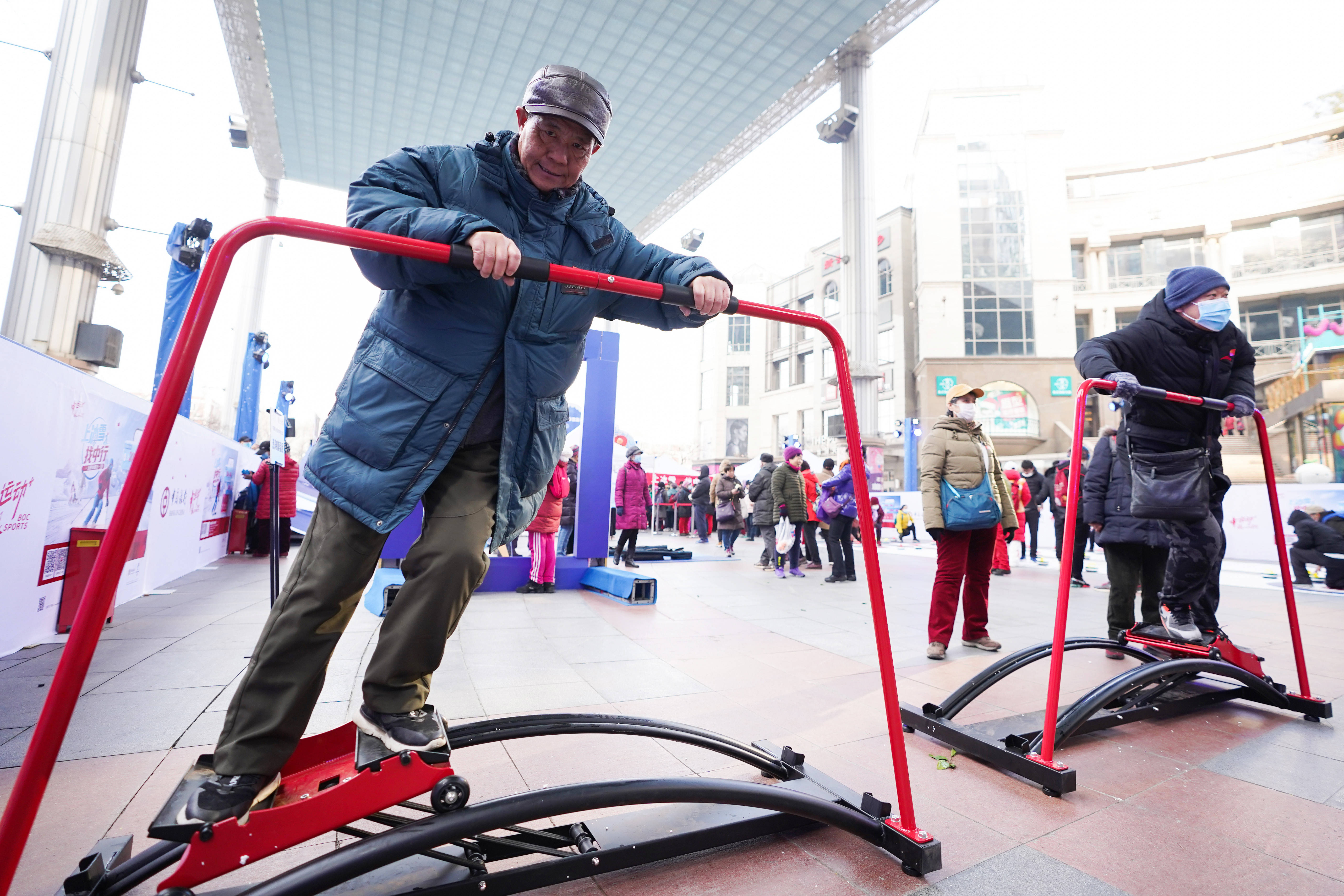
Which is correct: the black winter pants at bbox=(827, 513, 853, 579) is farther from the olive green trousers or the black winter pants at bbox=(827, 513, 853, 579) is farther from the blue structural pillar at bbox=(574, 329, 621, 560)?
the olive green trousers

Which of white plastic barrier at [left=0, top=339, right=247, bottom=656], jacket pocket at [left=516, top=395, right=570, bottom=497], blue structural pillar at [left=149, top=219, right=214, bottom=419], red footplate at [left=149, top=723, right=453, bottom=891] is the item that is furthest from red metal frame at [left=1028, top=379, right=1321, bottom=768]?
blue structural pillar at [left=149, top=219, right=214, bottom=419]

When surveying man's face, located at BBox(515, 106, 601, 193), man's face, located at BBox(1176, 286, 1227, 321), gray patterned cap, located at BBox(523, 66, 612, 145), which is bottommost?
man's face, located at BBox(515, 106, 601, 193)

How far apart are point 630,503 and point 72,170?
1121 centimetres

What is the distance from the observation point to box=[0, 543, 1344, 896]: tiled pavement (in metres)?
1.73

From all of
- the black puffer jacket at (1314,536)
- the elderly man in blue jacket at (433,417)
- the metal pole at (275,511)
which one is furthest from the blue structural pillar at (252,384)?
the black puffer jacket at (1314,536)

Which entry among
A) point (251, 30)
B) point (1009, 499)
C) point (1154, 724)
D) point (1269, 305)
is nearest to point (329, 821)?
point (1154, 724)

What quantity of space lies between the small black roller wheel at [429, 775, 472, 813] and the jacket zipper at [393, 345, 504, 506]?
67 centimetres

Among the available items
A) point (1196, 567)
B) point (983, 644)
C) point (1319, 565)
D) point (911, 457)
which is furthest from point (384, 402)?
point (911, 457)

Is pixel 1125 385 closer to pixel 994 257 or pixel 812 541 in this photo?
pixel 812 541

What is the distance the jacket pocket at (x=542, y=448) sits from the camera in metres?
1.72

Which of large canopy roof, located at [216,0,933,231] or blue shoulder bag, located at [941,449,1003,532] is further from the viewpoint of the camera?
large canopy roof, located at [216,0,933,231]

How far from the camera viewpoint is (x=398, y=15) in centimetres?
1925

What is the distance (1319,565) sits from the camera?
26.3ft

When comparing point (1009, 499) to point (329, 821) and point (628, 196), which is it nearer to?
point (329, 821)
